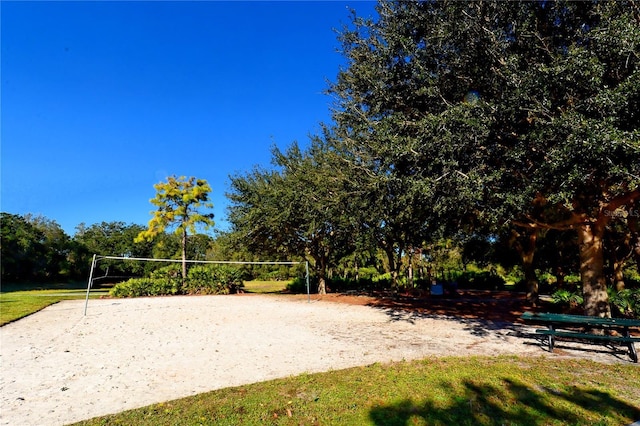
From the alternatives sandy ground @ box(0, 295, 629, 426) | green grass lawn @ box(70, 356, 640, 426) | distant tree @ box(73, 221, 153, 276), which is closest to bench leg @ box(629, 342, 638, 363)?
sandy ground @ box(0, 295, 629, 426)

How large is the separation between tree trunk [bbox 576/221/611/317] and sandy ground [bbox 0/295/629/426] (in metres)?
1.64

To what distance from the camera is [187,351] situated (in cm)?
744

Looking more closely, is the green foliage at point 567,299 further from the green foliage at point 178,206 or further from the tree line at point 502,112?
the green foliage at point 178,206

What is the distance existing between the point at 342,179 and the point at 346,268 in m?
22.4

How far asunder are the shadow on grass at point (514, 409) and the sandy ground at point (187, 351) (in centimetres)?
212

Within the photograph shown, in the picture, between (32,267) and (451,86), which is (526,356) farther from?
(32,267)

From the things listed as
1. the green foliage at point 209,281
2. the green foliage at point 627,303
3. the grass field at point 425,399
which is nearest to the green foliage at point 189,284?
the green foliage at point 209,281

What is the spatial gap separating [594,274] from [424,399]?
6.90 m

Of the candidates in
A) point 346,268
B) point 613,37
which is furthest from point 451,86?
point 346,268

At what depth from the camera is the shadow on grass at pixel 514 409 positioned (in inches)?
143

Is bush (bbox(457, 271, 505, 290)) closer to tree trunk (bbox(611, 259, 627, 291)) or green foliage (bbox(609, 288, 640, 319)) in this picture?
tree trunk (bbox(611, 259, 627, 291))

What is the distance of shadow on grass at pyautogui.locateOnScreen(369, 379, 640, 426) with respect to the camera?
11.9 feet

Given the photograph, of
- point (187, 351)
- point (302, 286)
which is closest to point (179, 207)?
point (302, 286)

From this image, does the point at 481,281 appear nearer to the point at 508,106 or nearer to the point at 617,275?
the point at 617,275
